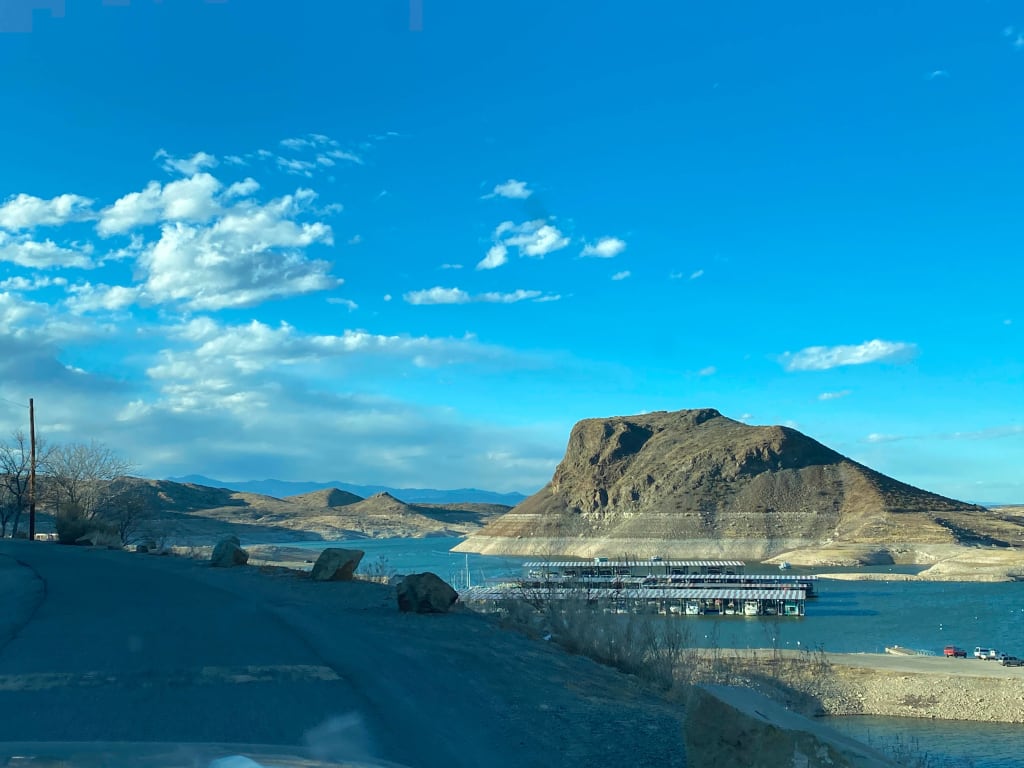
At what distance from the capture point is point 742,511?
119m

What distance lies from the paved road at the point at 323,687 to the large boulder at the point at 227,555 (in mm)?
9532

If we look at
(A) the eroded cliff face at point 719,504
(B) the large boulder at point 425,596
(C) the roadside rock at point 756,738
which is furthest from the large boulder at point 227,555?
(A) the eroded cliff face at point 719,504

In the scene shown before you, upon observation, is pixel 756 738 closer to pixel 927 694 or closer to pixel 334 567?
pixel 334 567

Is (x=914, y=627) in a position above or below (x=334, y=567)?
below

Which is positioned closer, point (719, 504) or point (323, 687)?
point (323, 687)

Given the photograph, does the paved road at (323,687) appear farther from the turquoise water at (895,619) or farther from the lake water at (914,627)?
the turquoise water at (895,619)

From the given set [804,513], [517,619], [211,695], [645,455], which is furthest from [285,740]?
[645,455]

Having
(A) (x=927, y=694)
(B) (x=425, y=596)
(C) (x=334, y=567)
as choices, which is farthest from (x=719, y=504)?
(B) (x=425, y=596)

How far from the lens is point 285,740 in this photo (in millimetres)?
5738

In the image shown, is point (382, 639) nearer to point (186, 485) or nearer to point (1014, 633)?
point (1014, 633)

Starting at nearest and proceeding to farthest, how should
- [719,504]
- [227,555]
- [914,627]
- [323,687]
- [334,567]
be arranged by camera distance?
1. [323,687]
2. [334,567]
3. [227,555]
4. [914,627]
5. [719,504]

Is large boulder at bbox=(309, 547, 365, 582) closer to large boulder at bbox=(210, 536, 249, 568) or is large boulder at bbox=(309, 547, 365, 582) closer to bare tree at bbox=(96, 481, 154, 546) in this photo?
large boulder at bbox=(210, 536, 249, 568)

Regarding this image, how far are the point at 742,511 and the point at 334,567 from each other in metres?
107

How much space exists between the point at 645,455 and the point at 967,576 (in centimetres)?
6612
